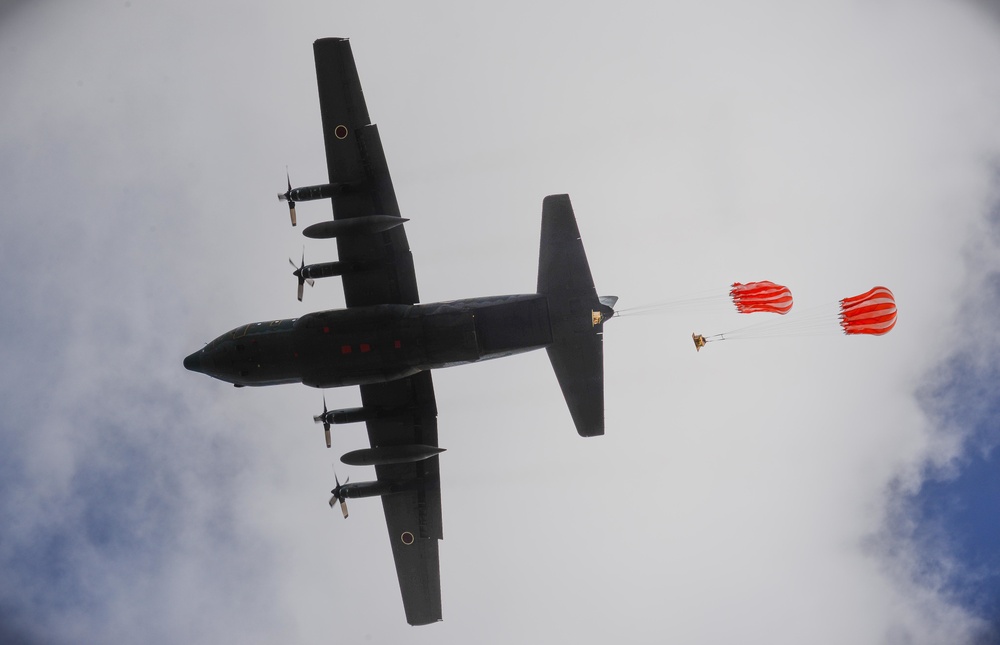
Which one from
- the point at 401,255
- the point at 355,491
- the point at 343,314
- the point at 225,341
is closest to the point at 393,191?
the point at 401,255

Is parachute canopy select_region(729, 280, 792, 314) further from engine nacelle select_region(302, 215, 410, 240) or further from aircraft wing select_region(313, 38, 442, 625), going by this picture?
engine nacelle select_region(302, 215, 410, 240)

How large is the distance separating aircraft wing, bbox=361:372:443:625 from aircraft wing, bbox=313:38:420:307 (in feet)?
12.9

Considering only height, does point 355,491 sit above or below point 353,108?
below

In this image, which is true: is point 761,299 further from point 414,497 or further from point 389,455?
point 414,497

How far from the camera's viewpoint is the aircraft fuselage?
73.9 ft

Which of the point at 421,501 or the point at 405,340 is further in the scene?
the point at 421,501

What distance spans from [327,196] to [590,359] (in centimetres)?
1031

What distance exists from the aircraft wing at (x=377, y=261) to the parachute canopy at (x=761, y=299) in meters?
10.8

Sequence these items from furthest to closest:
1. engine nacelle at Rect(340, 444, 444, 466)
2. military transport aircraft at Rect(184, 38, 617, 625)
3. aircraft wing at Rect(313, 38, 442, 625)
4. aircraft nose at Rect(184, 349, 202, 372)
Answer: engine nacelle at Rect(340, 444, 444, 466) → aircraft nose at Rect(184, 349, 202, 372) → aircraft wing at Rect(313, 38, 442, 625) → military transport aircraft at Rect(184, 38, 617, 625)

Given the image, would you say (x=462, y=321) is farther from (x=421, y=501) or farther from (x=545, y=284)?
(x=421, y=501)

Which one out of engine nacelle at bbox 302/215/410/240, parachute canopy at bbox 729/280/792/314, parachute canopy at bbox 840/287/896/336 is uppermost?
engine nacelle at bbox 302/215/410/240

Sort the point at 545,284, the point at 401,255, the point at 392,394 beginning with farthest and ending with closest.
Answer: the point at 392,394 < the point at 401,255 < the point at 545,284

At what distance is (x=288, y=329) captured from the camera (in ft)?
77.2

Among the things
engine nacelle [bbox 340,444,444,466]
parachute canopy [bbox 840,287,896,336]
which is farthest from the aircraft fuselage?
parachute canopy [bbox 840,287,896,336]
